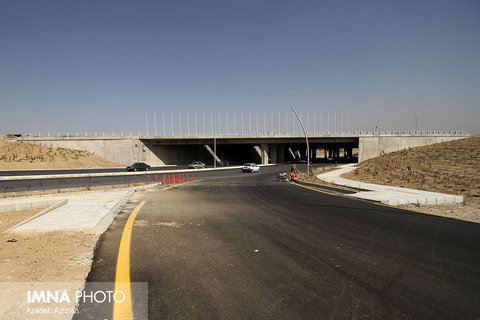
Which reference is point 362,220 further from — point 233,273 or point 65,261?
point 65,261

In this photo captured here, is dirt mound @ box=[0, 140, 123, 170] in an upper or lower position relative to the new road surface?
upper

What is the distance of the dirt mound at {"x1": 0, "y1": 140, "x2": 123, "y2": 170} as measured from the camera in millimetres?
42009

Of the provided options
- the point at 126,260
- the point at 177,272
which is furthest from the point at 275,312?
the point at 126,260

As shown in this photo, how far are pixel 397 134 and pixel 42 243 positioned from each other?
70026 mm

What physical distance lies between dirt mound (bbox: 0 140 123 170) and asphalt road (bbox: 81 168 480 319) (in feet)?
148

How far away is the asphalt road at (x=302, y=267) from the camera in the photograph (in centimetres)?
314

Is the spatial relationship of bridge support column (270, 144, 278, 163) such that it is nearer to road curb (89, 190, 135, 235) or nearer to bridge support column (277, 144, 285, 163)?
bridge support column (277, 144, 285, 163)

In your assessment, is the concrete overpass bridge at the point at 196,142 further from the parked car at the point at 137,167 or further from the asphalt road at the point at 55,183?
the asphalt road at the point at 55,183

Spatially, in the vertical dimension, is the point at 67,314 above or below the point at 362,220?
above

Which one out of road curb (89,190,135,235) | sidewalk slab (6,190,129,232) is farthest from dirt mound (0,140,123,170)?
road curb (89,190,135,235)

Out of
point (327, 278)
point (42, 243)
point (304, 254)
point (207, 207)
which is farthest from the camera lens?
point (207, 207)

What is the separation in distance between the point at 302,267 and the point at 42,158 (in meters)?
54.4

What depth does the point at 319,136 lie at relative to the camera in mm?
Answer: 60094

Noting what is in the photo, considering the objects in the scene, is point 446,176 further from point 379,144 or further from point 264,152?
point 264,152
